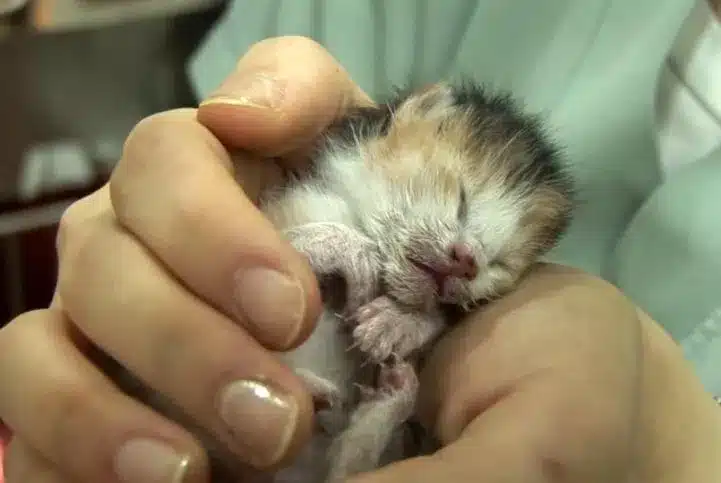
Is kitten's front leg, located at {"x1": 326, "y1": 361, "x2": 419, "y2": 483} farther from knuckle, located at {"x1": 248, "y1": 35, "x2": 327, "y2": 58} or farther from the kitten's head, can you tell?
knuckle, located at {"x1": 248, "y1": 35, "x2": 327, "y2": 58}

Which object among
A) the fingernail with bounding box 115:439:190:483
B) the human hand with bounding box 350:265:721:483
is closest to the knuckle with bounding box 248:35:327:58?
the human hand with bounding box 350:265:721:483

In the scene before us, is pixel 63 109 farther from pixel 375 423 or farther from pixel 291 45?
pixel 375 423

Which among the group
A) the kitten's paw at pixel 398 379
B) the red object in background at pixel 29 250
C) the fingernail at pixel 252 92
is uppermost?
the fingernail at pixel 252 92

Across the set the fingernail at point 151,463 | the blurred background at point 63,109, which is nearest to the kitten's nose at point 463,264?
the fingernail at point 151,463

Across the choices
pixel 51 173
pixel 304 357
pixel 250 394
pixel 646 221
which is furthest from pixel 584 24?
pixel 51 173

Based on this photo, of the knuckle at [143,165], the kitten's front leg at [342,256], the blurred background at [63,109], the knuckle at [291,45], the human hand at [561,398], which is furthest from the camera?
the blurred background at [63,109]

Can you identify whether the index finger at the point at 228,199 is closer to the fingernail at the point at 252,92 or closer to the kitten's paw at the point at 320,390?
the fingernail at the point at 252,92

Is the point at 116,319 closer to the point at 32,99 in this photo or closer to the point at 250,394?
the point at 250,394

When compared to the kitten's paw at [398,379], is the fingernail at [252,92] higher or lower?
higher
